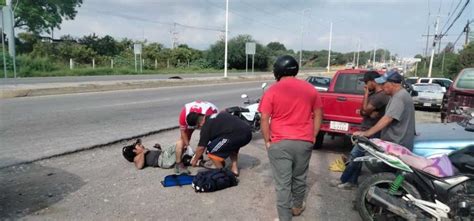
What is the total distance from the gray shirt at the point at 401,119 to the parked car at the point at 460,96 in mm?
4048

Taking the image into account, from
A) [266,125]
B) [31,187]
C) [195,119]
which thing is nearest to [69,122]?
[31,187]

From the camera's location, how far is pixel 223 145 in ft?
17.9

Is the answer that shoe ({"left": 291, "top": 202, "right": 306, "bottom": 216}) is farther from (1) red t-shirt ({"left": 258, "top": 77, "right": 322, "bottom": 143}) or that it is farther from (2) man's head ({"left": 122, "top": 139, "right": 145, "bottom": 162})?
(2) man's head ({"left": 122, "top": 139, "right": 145, "bottom": 162})

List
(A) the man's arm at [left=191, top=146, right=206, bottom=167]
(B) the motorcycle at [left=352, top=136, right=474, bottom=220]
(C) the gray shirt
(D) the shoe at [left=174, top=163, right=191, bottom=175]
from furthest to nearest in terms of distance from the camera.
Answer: (D) the shoe at [left=174, top=163, right=191, bottom=175], (A) the man's arm at [left=191, top=146, right=206, bottom=167], (C) the gray shirt, (B) the motorcycle at [left=352, top=136, right=474, bottom=220]

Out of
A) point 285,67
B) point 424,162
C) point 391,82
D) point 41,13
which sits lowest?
point 424,162

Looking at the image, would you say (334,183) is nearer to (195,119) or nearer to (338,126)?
(338,126)

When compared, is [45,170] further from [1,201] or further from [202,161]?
[202,161]

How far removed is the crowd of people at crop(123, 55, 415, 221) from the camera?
137 inches

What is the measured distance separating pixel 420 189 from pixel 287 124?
1601mm

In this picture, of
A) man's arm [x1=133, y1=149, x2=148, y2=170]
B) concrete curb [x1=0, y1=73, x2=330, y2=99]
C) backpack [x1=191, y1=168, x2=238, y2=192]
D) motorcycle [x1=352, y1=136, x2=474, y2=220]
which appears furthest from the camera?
concrete curb [x1=0, y1=73, x2=330, y2=99]

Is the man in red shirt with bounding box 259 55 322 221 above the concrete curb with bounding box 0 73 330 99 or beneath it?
above

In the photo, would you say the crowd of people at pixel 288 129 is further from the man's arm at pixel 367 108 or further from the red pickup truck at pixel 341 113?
the red pickup truck at pixel 341 113

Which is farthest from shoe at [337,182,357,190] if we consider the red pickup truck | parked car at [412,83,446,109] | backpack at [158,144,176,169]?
parked car at [412,83,446,109]

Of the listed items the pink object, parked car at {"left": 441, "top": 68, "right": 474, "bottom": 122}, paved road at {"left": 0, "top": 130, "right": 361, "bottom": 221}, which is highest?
parked car at {"left": 441, "top": 68, "right": 474, "bottom": 122}
